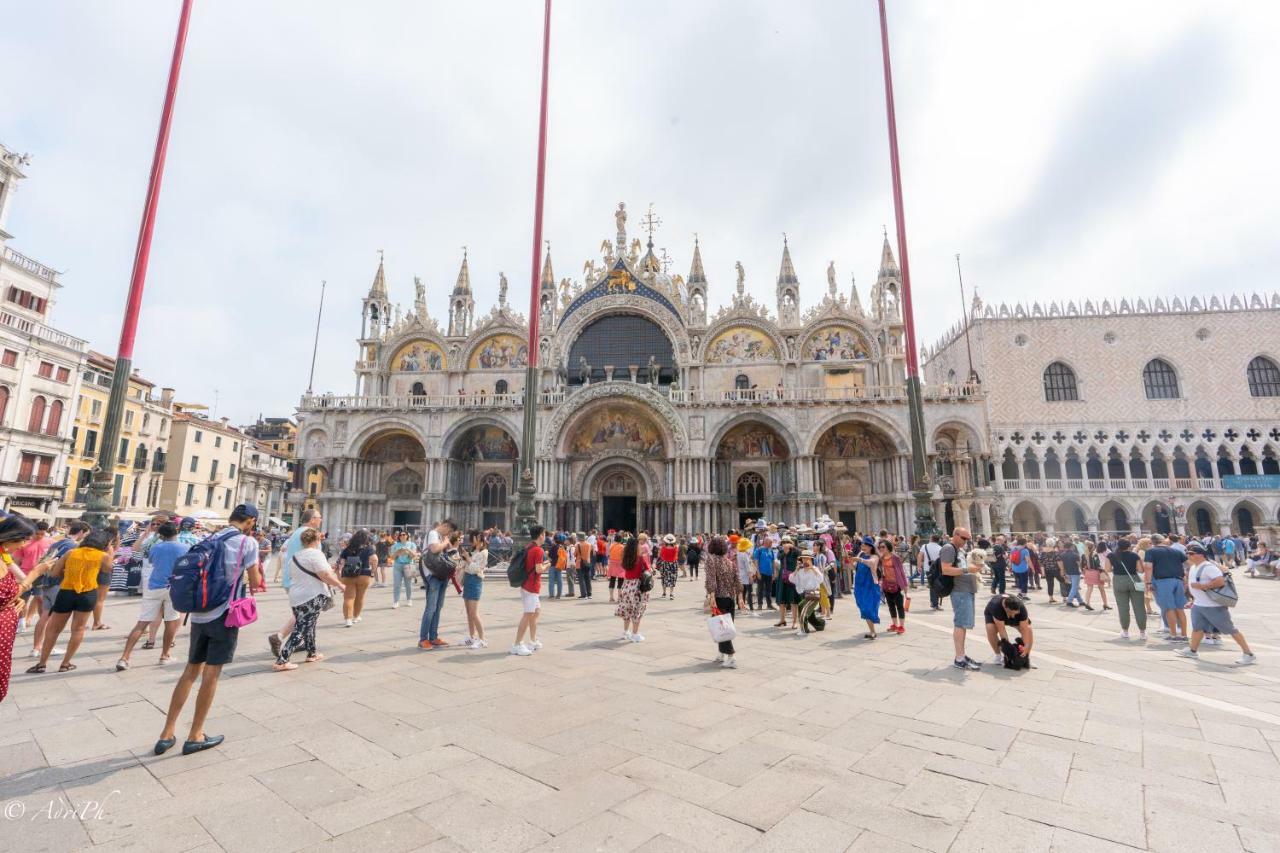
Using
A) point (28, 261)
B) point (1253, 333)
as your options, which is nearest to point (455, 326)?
point (28, 261)

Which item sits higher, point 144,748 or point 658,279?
point 658,279

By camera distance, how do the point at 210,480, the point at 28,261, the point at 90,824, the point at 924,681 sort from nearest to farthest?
the point at 90,824 < the point at 924,681 < the point at 28,261 < the point at 210,480

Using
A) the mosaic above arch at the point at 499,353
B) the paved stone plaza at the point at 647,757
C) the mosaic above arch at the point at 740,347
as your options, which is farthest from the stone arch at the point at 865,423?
the paved stone plaza at the point at 647,757

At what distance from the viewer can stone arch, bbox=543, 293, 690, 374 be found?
32.6 metres

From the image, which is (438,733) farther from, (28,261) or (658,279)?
(28,261)

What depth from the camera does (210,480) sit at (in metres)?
42.6

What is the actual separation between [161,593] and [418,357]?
1173 inches

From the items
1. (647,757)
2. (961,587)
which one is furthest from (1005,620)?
(647,757)

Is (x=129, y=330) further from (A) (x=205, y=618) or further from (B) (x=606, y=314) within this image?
(B) (x=606, y=314)

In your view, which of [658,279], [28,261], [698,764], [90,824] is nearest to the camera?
[90,824]

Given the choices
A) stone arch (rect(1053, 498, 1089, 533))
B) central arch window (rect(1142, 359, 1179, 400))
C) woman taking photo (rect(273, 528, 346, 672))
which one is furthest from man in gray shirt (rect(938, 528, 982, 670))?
central arch window (rect(1142, 359, 1179, 400))

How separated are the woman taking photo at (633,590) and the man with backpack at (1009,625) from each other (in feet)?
15.1

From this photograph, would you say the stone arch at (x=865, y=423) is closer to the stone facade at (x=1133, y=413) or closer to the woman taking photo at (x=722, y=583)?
the stone facade at (x=1133, y=413)

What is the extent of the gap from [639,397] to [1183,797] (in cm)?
2602
